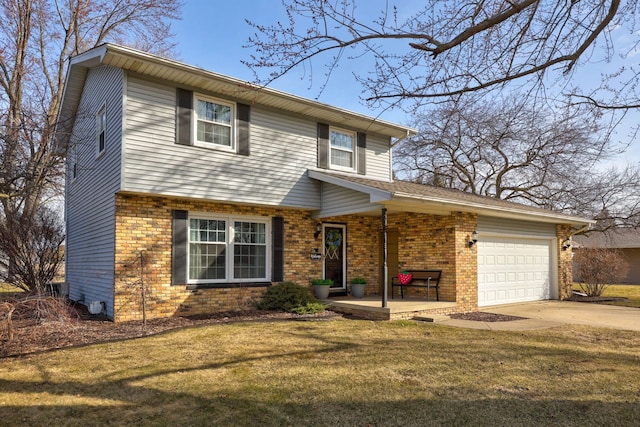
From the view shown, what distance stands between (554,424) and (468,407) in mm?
759

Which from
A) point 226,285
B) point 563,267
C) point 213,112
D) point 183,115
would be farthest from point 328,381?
point 563,267

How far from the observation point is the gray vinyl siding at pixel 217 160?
932 cm

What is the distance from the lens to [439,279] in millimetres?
11805

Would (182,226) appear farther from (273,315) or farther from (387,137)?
(387,137)

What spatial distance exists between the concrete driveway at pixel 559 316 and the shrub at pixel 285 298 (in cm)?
342

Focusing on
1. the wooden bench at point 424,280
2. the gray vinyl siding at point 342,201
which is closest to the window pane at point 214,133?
the gray vinyl siding at point 342,201

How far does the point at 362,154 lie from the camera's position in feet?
43.9

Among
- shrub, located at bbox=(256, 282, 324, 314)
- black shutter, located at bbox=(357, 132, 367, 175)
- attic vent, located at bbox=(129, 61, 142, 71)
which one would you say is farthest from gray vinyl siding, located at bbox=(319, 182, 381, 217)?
attic vent, located at bbox=(129, 61, 142, 71)

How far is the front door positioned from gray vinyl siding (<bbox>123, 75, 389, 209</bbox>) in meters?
1.31

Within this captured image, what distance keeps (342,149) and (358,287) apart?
13.3 ft

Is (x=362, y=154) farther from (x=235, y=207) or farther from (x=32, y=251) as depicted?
(x=32, y=251)

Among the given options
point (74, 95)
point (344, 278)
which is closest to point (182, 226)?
point (344, 278)

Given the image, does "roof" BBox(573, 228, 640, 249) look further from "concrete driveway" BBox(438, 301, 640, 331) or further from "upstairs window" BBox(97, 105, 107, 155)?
"upstairs window" BBox(97, 105, 107, 155)

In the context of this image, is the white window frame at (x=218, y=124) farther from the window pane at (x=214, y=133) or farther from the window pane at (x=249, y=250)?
the window pane at (x=249, y=250)
